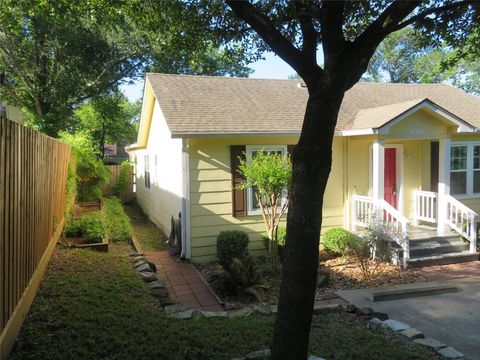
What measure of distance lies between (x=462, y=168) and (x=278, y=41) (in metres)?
10.4

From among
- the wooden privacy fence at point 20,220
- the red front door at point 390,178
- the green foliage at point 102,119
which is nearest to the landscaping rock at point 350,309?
the wooden privacy fence at point 20,220

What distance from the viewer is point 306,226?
311 cm

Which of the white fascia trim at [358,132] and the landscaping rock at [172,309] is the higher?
the white fascia trim at [358,132]

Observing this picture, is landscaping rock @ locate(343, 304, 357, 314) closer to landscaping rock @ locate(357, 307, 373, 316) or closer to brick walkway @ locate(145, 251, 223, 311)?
landscaping rock @ locate(357, 307, 373, 316)

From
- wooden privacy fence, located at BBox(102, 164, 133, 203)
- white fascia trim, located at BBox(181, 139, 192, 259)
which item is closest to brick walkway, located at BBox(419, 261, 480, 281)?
white fascia trim, located at BBox(181, 139, 192, 259)

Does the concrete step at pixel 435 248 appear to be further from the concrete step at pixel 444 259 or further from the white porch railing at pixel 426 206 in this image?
the white porch railing at pixel 426 206

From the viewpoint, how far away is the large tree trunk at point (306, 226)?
3.12 m

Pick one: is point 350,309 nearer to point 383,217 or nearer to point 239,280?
point 239,280

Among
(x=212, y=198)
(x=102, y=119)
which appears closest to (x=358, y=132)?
(x=212, y=198)

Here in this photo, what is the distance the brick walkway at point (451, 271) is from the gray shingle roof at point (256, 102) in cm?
394

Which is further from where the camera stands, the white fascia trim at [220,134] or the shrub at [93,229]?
the white fascia trim at [220,134]

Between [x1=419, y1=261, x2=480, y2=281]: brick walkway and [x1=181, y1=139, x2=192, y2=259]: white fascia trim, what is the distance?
17.2ft

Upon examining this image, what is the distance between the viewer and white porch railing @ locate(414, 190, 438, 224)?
36.6 ft

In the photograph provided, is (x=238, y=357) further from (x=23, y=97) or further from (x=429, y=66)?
(x=429, y=66)
